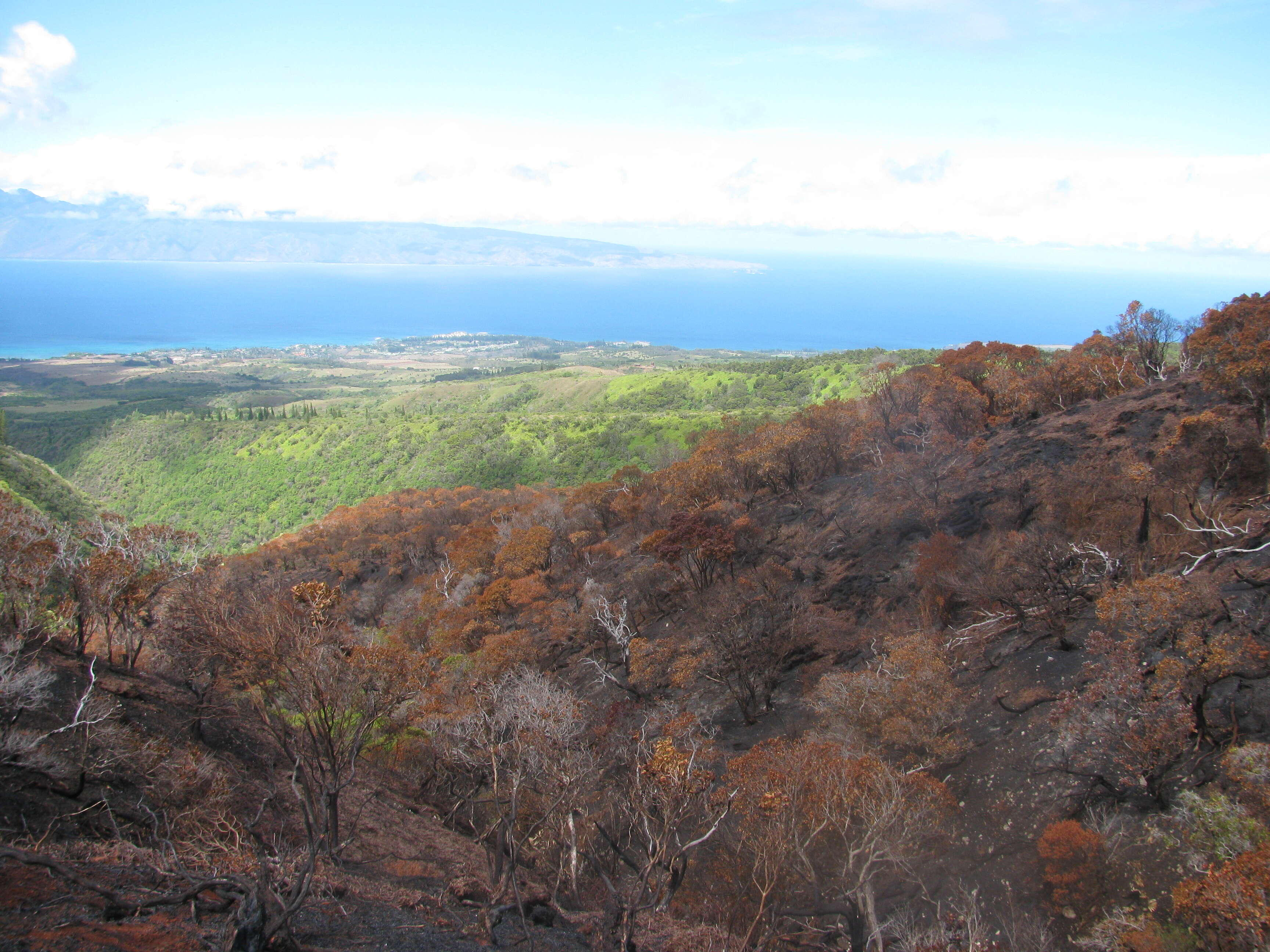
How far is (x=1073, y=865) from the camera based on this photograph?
13.3m

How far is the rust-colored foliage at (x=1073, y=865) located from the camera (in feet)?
41.9

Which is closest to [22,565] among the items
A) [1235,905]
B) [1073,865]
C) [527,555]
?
[527,555]

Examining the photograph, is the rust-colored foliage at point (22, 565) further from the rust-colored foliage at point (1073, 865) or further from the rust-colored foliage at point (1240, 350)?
the rust-colored foliage at point (1240, 350)

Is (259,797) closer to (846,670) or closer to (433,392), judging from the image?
(846,670)

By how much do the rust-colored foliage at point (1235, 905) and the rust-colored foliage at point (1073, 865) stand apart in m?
3.60

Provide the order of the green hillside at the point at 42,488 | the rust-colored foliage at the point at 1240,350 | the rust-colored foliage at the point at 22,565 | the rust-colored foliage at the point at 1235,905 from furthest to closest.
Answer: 1. the green hillside at the point at 42,488
2. the rust-colored foliage at the point at 1240,350
3. the rust-colored foliage at the point at 22,565
4. the rust-colored foliage at the point at 1235,905

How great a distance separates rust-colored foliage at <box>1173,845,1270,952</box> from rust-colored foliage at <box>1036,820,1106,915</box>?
3.60 meters

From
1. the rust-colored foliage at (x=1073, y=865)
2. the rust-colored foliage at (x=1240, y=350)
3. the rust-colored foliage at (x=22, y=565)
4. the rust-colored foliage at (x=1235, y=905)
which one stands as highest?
the rust-colored foliage at (x=1240, y=350)

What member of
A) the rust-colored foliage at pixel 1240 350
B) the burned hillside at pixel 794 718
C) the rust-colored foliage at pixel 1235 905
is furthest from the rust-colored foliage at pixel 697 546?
the rust-colored foliage at pixel 1235 905

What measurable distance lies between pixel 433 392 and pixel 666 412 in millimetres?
64863

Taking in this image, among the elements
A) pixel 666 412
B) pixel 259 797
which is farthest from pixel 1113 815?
pixel 666 412

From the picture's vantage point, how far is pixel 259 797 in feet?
53.7

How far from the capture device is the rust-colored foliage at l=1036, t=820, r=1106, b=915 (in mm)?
12773

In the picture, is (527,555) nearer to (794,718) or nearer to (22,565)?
(794,718)
